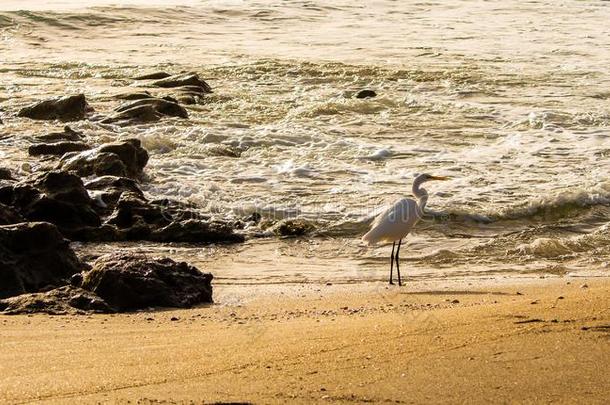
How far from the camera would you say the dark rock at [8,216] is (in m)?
8.23

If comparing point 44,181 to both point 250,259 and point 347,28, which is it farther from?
point 347,28

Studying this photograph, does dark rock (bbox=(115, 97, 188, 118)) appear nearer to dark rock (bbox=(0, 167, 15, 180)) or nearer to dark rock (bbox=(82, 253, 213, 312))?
dark rock (bbox=(0, 167, 15, 180))

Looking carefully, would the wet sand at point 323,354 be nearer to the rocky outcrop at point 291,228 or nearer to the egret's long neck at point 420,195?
the egret's long neck at point 420,195

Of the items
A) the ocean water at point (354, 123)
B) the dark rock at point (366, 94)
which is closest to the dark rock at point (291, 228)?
the ocean water at point (354, 123)

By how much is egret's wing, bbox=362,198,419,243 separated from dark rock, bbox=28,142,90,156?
5.19 metres

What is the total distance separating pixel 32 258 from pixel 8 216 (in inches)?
51.8

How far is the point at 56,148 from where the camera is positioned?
12.5 metres

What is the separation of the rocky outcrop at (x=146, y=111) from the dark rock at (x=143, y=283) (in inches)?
329

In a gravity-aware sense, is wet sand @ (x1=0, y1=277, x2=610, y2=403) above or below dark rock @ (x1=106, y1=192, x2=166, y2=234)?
above

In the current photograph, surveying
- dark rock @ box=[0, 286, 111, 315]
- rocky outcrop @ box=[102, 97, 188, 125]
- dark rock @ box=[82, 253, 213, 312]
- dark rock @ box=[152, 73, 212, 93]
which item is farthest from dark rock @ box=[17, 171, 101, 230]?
dark rock @ box=[152, 73, 212, 93]

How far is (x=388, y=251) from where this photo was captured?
31.0 ft

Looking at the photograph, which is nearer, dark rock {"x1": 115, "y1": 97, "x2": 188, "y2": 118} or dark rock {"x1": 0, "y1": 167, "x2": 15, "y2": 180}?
dark rock {"x1": 0, "y1": 167, "x2": 15, "y2": 180}

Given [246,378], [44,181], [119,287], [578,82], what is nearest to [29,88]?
[44,181]

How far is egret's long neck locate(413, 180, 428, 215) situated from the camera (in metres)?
8.91
